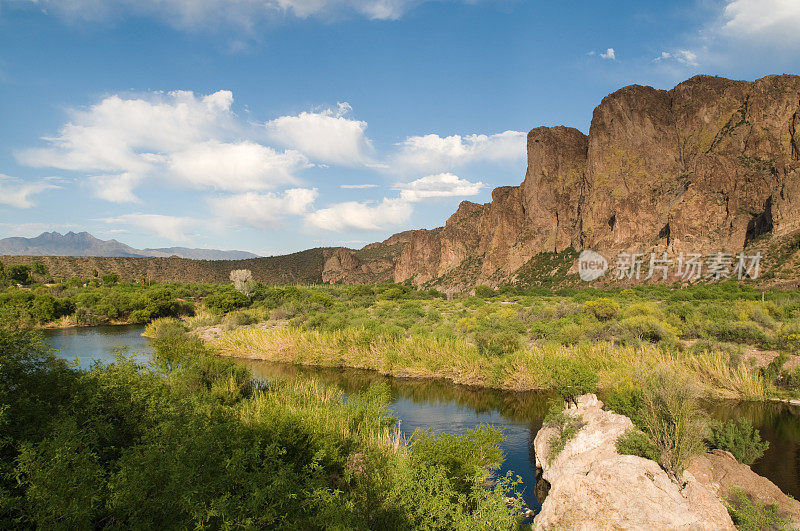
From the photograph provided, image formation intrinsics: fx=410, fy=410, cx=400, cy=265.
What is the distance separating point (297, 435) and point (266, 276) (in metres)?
134

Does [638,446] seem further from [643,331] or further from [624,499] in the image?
[643,331]

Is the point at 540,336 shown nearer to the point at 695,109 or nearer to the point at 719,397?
the point at 719,397

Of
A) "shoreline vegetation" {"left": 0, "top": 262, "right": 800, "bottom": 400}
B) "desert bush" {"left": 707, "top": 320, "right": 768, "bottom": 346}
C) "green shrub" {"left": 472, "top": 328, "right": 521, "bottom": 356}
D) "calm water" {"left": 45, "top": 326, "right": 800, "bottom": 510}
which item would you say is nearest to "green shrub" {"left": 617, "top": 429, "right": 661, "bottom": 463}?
"calm water" {"left": 45, "top": 326, "right": 800, "bottom": 510}

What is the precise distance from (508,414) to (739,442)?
289 inches

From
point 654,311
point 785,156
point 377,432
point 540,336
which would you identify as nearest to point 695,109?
point 785,156

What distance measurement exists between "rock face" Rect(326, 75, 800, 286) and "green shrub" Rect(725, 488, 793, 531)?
72116mm

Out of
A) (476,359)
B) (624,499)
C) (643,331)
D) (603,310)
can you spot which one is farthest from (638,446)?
(603,310)

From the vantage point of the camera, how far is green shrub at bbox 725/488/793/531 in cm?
651

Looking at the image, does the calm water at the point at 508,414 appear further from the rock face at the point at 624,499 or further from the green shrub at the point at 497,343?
the green shrub at the point at 497,343

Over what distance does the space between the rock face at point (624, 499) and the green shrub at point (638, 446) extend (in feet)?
0.74

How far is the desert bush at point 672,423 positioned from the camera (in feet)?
26.4

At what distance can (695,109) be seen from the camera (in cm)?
9481

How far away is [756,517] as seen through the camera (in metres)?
6.56

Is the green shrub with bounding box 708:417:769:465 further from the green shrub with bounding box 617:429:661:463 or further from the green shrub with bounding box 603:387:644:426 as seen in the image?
the green shrub with bounding box 617:429:661:463
